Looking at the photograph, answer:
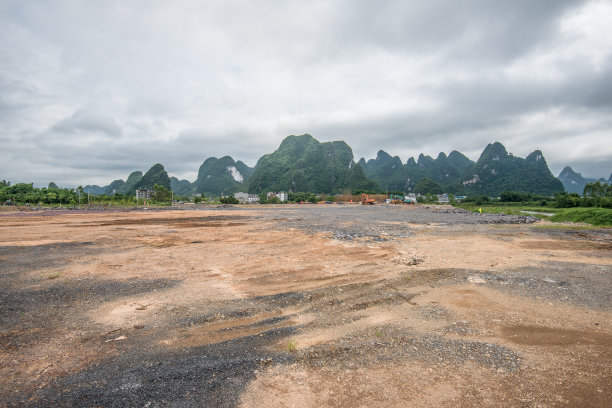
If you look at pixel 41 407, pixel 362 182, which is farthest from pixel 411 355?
pixel 362 182

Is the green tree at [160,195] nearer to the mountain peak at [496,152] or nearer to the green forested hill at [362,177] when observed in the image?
the green forested hill at [362,177]

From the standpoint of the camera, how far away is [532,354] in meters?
3.91

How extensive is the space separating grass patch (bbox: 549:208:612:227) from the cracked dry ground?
71.5 feet

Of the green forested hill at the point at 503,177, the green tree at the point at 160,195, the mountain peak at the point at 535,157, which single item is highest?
the mountain peak at the point at 535,157

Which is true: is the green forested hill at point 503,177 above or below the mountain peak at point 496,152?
below

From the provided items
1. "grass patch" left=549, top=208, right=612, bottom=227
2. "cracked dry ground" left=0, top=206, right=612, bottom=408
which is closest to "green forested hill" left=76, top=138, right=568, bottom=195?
"grass patch" left=549, top=208, right=612, bottom=227

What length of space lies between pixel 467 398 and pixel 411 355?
0.89 meters

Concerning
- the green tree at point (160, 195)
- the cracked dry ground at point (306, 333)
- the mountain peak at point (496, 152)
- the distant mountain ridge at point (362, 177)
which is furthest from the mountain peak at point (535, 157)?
the cracked dry ground at point (306, 333)

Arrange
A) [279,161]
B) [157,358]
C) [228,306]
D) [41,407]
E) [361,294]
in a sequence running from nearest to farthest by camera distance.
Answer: [41,407], [157,358], [228,306], [361,294], [279,161]

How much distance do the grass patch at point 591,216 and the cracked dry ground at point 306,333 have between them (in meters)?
21.8

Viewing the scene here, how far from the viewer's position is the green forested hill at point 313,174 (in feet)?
527

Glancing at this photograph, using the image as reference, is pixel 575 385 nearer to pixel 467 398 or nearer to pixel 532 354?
pixel 532 354

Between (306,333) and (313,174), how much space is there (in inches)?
6762

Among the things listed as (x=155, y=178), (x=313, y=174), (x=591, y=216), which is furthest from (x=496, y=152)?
(x=155, y=178)
